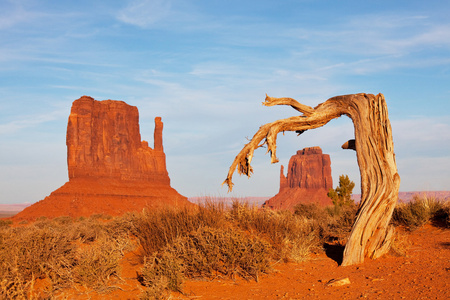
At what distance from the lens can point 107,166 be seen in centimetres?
7881

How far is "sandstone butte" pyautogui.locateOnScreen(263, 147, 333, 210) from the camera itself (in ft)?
363

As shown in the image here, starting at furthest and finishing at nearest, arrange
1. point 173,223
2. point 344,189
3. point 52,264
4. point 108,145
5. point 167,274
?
point 108,145 < point 344,189 < point 173,223 < point 52,264 < point 167,274

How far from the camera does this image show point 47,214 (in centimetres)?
5966

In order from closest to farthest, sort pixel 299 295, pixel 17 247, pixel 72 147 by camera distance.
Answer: pixel 299 295
pixel 17 247
pixel 72 147

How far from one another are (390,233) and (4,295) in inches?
296

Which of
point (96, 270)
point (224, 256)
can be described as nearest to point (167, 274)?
point (224, 256)

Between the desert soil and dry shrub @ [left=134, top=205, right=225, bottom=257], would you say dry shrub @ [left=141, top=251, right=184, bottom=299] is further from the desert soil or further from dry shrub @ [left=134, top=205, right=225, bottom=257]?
dry shrub @ [left=134, top=205, right=225, bottom=257]

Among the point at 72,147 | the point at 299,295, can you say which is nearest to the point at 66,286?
the point at 299,295

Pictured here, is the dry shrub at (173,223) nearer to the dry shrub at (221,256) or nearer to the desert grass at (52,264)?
the dry shrub at (221,256)

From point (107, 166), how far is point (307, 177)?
195 ft

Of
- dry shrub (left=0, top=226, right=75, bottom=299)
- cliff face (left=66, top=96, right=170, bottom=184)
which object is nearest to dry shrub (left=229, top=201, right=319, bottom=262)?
dry shrub (left=0, top=226, right=75, bottom=299)

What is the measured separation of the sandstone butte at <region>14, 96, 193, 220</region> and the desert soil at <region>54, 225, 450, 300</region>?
189 ft

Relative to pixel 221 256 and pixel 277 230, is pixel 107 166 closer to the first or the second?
pixel 277 230

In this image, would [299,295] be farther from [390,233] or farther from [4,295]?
[4,295]
